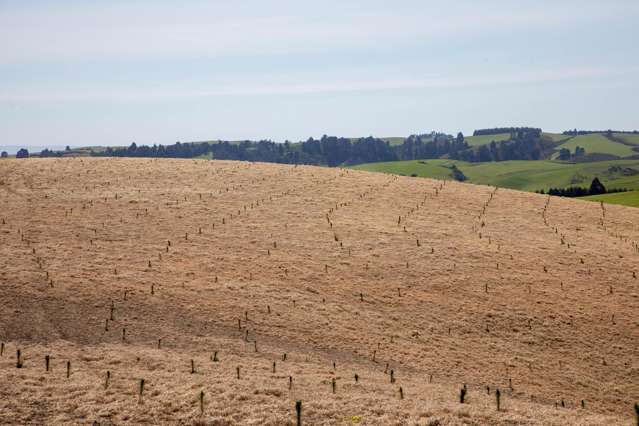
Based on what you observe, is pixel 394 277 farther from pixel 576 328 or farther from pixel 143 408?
pixel 143 408

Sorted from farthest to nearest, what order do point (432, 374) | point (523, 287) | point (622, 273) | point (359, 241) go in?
point (359, 241) < point (622, 273) < point (523, 287) < point (432, 374)

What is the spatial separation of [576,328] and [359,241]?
52.3ft

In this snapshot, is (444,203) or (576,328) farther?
(444,203)

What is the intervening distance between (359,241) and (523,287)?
38.8 ft

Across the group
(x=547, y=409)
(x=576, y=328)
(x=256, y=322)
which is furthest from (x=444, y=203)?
(x=547, y=409)

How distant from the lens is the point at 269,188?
55656mm

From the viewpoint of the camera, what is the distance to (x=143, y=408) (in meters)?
18.7

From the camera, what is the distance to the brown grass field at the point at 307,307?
65.9 ft

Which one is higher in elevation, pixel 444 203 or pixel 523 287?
pixel 444 203

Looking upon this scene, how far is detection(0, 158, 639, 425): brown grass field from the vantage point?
2008 centimetres

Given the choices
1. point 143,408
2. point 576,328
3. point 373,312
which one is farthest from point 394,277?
point 143,408

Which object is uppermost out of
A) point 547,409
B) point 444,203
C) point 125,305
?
point 444,203

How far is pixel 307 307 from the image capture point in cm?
3017

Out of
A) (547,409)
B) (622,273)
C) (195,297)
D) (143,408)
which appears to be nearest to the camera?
(143,408)
